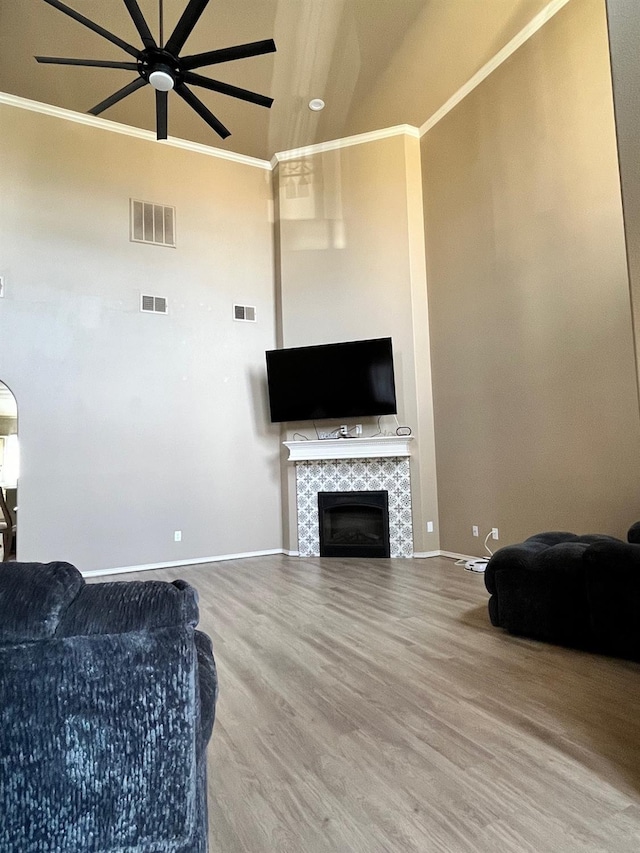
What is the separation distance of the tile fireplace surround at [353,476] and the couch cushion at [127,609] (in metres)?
4.73

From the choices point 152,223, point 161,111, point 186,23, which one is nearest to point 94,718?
point 186,23

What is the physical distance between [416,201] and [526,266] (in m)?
1.98

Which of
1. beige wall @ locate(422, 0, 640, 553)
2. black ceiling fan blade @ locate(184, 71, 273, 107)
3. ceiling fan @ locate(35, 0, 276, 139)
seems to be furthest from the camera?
beige wall @ locate(422, 0, 640, 553)

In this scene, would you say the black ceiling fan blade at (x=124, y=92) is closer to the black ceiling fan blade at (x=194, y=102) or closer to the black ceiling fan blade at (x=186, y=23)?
the black ceiling fan blade at (x=194, y=102)

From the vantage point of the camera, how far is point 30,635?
1.00 metres

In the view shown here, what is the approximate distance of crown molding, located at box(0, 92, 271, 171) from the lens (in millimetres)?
5332

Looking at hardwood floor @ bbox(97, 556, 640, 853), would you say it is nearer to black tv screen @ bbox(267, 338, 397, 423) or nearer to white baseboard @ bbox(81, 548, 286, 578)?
white baseboard @ bbox(81, 548, 286, 578)

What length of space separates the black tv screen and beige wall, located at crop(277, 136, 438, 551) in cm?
25

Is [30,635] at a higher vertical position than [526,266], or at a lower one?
lower

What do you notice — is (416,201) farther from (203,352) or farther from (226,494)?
(226,494)

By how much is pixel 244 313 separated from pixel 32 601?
5.62 metres

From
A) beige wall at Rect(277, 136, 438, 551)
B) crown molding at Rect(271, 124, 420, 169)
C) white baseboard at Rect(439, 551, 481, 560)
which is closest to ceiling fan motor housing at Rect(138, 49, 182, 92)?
beige wall at Rect(277, 136, 438, 551)

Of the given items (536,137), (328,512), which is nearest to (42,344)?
(328,512)

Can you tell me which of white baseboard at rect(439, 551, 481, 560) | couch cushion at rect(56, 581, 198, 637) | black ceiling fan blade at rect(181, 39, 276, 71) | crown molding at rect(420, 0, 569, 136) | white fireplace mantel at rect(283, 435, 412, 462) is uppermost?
crown molding at rect(420, 0, 569, 136)
